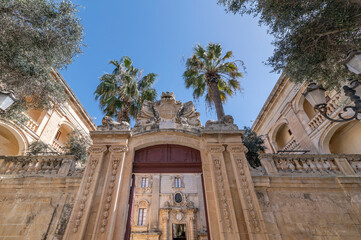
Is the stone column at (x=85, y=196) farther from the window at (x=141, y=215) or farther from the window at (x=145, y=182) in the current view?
the window at (x=145, y=182)

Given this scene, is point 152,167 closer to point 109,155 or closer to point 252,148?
point 109,155

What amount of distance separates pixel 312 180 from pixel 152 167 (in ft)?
17.3

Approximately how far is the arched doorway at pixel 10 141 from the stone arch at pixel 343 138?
1778 cm

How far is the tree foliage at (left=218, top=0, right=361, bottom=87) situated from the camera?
6324 mm

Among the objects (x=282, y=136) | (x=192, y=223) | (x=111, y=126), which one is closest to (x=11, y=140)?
(x=111, y=126)

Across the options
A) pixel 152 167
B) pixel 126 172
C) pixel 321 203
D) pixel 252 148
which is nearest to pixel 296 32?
pixel 252 148

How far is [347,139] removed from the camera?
1105 centimetres

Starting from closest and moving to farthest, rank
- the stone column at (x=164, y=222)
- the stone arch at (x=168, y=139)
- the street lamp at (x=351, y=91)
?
1. the street lamp at (x=351, y=91)
2. the stone arch at (x=168, y=139)
3. the stone column at (x=164, y=222)

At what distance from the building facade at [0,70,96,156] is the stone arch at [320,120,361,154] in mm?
15420

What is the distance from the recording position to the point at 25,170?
5.92 meters

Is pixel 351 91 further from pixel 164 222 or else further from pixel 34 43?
pixel 164 222

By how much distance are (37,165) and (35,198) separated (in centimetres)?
115

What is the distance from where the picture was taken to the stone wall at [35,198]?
4812mm

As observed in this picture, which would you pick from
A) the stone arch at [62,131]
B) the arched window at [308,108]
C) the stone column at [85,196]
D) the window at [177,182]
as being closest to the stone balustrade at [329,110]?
the arched window at [308,108]
